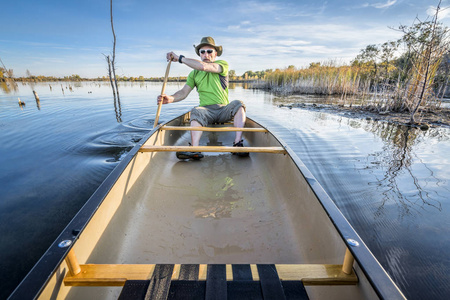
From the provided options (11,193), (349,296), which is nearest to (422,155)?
(349,296)

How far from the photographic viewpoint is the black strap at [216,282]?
2.79 feet

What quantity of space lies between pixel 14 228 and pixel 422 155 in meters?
6.44

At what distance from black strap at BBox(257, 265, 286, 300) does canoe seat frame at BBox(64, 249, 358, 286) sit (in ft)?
0.11

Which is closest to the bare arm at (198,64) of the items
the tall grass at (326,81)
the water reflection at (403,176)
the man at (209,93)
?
the man at (209,93)

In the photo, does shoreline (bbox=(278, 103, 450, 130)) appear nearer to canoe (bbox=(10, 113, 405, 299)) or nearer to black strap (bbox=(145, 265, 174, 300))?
canoe (bbox=(10, 113, 405, 299))

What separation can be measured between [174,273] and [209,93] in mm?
3173

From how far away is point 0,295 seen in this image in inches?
54.2

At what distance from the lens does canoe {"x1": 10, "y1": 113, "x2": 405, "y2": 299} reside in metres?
0.88

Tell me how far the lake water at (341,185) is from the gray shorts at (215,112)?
5.45ft

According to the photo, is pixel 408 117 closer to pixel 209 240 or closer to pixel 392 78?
pixel 392 78

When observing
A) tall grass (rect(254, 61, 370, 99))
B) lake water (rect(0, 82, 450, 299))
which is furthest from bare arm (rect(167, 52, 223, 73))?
tall grass (rect(254, 61, 370, 99))

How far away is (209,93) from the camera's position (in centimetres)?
368

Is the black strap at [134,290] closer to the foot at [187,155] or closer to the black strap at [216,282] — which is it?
the black strap at [216,282]

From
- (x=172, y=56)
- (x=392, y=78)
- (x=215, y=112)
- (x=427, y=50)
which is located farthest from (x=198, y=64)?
(x=392, y=78)
